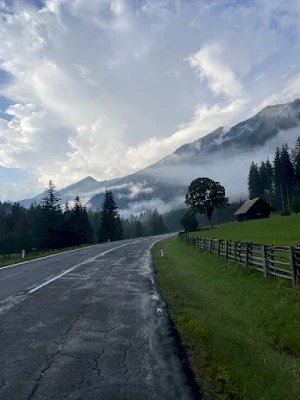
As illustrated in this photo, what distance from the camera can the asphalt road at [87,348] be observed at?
410 centimetres

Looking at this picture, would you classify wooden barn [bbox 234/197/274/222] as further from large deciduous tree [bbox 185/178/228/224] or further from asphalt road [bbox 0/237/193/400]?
asphalt road [bbox 0/237/193/400]

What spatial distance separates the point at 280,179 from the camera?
86250 mm

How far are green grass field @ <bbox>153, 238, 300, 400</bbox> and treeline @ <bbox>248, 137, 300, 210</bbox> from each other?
53.3m

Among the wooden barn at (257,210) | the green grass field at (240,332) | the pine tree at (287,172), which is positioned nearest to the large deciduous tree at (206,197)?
the wooden barn at (257,210)

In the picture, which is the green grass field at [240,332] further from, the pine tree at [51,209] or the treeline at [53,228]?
the pine tree at [51,209]

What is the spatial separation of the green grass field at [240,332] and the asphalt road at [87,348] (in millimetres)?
470

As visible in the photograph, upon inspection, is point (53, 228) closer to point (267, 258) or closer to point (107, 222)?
point (107, 222)

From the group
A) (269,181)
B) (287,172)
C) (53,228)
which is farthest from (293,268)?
(269,181)

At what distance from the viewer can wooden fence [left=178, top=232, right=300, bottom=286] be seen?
10984 mm

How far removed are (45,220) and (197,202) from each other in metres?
35.5

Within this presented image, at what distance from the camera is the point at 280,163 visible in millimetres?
84938

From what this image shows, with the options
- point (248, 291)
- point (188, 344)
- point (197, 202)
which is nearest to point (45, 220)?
point (197, 202)

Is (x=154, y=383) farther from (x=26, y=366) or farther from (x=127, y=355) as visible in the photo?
(x=26, y=366)

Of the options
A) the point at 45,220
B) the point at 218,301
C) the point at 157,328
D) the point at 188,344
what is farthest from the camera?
the point at 45,220
